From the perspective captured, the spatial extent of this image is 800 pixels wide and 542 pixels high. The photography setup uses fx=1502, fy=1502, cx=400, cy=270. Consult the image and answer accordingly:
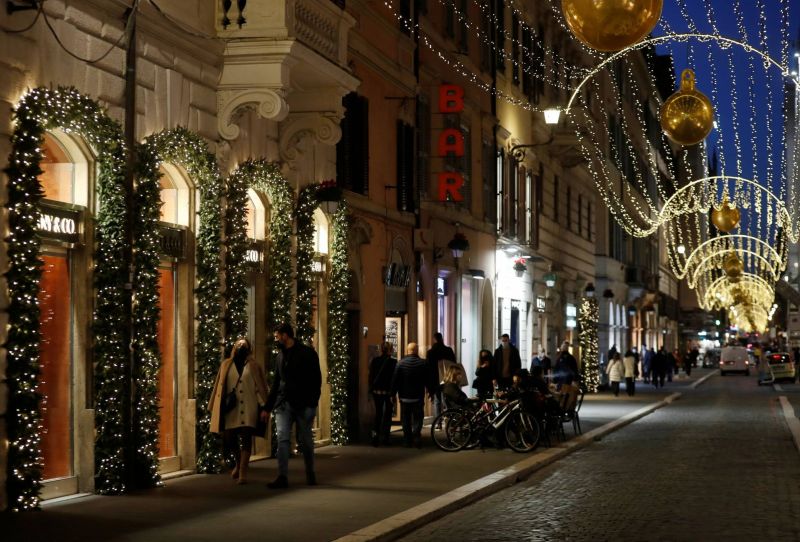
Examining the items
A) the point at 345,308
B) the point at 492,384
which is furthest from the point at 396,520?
the point at 492,384

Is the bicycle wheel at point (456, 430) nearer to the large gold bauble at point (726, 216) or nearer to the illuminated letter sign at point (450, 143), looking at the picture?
the illuminated letter sign at point (450, 143)

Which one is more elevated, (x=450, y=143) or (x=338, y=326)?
(x=450, y=143)

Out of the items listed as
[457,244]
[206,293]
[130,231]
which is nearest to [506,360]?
[457,244]

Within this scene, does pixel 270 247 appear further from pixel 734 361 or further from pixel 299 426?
pixel 734 361

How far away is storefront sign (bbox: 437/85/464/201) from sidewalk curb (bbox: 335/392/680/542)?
6.27 m

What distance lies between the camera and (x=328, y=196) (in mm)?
23297

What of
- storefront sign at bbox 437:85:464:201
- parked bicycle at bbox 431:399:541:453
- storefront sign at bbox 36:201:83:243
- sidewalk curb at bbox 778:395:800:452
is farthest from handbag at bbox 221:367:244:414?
storefront sign at bbox 437:85:464:201

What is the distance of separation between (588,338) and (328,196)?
2819cm

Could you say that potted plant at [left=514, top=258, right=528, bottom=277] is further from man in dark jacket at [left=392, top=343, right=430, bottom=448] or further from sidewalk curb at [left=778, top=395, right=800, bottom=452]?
man in dark jacket at [left=392, top=343, right=430, bottom=448]

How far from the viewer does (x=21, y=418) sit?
47.0 ft

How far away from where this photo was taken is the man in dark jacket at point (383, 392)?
24734 millimetres

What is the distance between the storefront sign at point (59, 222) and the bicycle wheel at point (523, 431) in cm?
934

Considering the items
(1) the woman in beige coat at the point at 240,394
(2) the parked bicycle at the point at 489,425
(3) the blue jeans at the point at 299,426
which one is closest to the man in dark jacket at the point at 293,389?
(3) the blue jeans at the point at 299,426

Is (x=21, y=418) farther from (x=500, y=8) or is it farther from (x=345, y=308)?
(x=500, y=8)
